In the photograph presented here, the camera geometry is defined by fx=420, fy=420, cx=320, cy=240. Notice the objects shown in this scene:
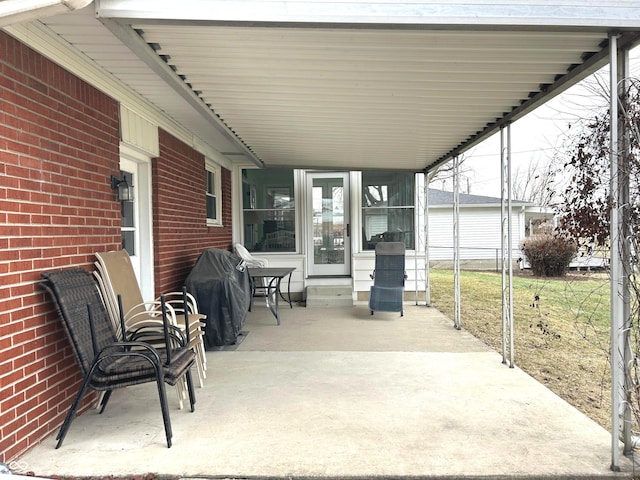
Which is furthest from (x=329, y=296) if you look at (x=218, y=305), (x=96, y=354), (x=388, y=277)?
(x=96, y=354)

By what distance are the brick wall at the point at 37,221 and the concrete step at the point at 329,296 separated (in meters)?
4.77

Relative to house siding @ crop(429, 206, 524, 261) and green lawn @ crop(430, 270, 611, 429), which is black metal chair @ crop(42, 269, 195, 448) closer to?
green lawn @ crop(430, 270, 611, 429)

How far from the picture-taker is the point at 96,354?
101 inches

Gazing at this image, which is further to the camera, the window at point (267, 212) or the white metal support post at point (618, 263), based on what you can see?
the window at point (267, 212)

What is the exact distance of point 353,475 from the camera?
7.36 ft

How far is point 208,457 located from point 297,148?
413 cm

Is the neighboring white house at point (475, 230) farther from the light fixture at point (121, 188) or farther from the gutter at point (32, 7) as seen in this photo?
the gutter at point (32, 7)

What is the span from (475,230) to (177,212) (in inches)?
564

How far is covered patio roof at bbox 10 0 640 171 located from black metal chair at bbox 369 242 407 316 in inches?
98.0

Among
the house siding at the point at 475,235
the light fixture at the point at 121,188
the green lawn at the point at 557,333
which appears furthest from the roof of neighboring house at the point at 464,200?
the light fixture at the point at 121,188

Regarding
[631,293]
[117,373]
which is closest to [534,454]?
[631,293]

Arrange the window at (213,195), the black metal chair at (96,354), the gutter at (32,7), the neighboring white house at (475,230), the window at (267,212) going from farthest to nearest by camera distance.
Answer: the neighboring white house at (475,230)
the window at (267,212)
the window at (213,195)
the black metal chair at (96,354)
the gutter at (32,7)

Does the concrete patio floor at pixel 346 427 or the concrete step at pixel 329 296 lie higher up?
the concrete step at pixel 329 296

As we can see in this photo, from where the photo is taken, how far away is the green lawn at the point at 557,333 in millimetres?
3680
